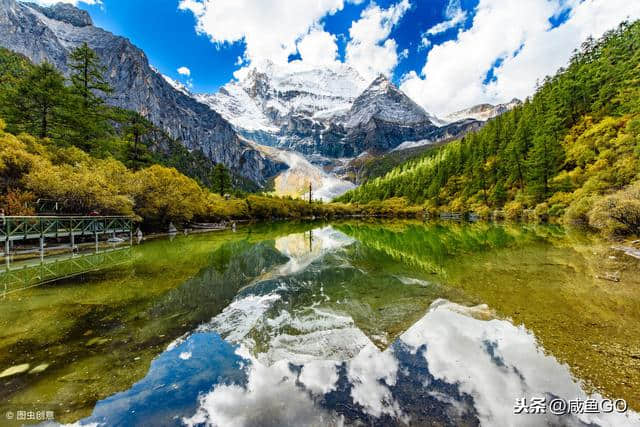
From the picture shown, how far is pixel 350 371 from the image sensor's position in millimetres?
5668

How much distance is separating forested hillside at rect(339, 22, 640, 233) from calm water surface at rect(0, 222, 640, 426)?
17.1 meters

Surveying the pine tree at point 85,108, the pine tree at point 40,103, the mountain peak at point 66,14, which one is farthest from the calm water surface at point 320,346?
the mountain peak at point 66,14

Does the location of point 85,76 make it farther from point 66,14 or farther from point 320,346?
point 66,14

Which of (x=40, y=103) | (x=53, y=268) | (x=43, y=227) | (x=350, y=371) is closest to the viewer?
(x=350, y=371)

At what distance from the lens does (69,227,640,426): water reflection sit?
4332 millimetres

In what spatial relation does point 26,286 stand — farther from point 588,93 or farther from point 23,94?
point 588,93

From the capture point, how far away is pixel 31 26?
13425 centimetres

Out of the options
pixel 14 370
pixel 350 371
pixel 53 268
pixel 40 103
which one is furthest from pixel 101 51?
pixel 350 371

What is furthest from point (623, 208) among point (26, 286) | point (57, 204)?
point (57, 204)

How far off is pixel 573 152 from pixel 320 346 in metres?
56.5

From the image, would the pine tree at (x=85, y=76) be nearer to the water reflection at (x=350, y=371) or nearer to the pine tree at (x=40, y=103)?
the pine tree at (x=40, y=103)

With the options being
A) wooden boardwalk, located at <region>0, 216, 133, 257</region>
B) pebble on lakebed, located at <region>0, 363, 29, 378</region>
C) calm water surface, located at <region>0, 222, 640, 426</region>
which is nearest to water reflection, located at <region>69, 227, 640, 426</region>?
calm water surface, located at <region>0, 222, 640, 426</region>

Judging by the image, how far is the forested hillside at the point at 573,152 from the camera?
28.7m

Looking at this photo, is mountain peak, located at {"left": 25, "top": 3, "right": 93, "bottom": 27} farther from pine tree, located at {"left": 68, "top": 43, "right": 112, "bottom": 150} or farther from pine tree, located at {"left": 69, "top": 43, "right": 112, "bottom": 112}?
pine tree, located at {"left": 68, "top": 43, "right": 112, "bottom": 150}
